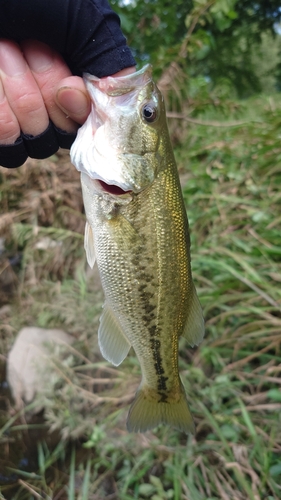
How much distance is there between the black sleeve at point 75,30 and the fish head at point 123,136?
0.07 m

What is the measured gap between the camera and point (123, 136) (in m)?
1.36

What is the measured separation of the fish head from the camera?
1.29 m

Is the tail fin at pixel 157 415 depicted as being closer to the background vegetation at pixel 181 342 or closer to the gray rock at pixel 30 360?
the background vegetation at pixel 181 342

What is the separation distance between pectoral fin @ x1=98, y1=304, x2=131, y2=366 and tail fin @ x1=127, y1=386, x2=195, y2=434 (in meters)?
0.22

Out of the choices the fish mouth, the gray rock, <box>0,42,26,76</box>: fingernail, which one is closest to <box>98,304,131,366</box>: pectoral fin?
the fish mouth

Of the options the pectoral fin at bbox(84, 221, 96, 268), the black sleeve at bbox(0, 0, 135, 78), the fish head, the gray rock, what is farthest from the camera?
the gray rock

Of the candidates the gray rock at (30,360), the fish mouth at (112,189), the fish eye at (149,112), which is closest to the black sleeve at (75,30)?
the fish eye at (149,112)

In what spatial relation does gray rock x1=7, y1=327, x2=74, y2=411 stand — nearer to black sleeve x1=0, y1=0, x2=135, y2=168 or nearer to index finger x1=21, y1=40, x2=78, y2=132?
black sleeve x1=0, y1=0, x2=135, y2=168

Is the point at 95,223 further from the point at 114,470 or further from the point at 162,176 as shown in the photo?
the point at 114,470

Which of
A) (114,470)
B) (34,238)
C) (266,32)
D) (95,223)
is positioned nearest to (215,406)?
(114,470)

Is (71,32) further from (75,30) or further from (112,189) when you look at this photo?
(112,189)

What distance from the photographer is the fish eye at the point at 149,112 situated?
4.44 ft

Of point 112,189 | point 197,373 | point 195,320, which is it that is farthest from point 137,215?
point 197,373

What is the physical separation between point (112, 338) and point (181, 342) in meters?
1.15
